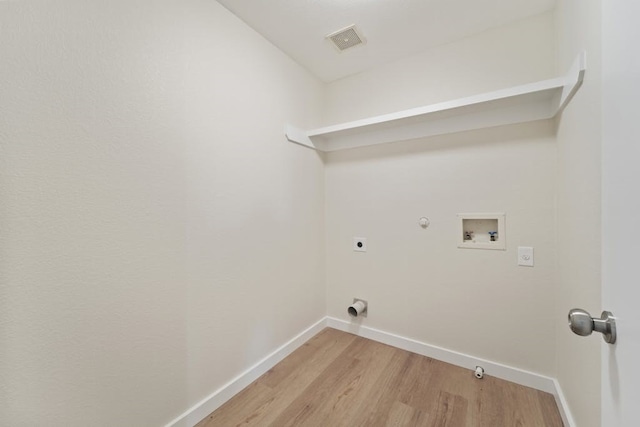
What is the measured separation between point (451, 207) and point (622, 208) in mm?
1421

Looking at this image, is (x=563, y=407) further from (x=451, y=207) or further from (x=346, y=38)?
(x=346, y=38)

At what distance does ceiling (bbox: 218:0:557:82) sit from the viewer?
5.07 ft

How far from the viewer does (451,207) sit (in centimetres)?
188

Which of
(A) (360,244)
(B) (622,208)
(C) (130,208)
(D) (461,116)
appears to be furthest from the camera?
(A) (360,244)

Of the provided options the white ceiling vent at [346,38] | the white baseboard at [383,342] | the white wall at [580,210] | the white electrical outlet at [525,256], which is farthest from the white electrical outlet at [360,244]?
the white ceiling vent at [346,38]

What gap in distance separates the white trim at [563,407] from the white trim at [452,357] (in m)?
0.03

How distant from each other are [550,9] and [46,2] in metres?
2.57

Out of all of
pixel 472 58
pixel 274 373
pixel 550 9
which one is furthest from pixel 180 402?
pixel 550 9

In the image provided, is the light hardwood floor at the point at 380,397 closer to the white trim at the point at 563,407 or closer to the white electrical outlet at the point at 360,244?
the white trim at the point at 563,407

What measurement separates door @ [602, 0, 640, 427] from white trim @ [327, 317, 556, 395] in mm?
1347

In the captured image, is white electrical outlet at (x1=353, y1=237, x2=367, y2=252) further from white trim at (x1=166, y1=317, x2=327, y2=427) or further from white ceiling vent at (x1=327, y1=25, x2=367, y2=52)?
white ceiling vent at (x1=327, y1=25, x2=367, y2=52)

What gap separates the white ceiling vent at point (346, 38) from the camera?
177 cm

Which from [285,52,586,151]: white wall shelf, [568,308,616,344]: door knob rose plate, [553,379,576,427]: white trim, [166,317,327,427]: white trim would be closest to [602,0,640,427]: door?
[568,308,616,344]: door knob rose plate

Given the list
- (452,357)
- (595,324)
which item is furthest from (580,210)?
(452,357)
